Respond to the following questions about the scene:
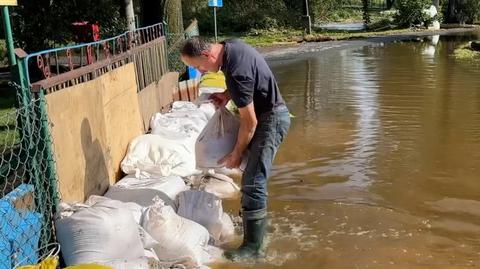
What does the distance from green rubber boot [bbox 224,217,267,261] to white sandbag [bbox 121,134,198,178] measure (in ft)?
4.02

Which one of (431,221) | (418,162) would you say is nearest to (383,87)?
(418,162)

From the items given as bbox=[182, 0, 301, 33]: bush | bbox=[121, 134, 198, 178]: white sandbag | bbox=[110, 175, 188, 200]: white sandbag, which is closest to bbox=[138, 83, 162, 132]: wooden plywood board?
bbox=[121, 134, 198, 178]: white sandbag

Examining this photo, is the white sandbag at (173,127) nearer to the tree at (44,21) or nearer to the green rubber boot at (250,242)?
the green rubber boot at (250,242)

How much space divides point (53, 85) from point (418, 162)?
3986mm

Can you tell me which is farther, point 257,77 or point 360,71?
point 360,71

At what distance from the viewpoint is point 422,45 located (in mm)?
20359

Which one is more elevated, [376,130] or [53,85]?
[53,85]

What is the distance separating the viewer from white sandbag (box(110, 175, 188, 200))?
439cm

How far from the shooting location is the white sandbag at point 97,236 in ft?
10.5

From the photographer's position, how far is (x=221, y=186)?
5320 millimetres

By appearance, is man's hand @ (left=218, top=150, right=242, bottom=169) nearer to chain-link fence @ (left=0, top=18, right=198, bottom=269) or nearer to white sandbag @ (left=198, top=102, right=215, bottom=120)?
chain-link fence @ (left=0, top=18, right=198, bottom=269)

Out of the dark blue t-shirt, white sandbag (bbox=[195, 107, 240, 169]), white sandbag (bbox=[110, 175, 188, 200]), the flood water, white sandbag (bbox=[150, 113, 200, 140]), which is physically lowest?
the flood water

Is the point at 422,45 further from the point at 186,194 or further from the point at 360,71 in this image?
the point at 186,194

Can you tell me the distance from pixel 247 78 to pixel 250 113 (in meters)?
0.21
